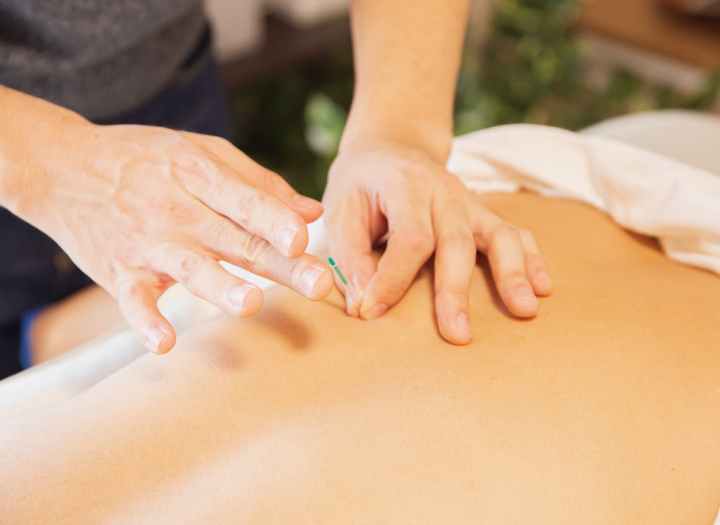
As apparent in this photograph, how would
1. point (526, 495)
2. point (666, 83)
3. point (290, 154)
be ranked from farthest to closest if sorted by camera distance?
1. point (290, 154)
2. point (666, 83)
3. point (526, 495)

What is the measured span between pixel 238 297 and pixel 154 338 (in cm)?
8

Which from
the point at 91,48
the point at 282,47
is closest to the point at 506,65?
the point at 282,47

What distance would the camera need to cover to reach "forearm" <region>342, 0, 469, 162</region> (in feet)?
2.94

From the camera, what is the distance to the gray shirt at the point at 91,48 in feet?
2.92

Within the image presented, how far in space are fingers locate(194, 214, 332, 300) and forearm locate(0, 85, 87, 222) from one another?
17 cm

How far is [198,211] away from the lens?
0.66m

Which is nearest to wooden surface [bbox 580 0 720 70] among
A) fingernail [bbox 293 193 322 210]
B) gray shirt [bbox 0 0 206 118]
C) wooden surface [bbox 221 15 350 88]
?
wooden surface [bbox 221 15 350 88]

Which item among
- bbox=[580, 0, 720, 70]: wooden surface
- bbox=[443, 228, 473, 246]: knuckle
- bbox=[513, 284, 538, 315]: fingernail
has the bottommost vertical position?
bbox=[580, 0, 720, 70]: wooden surface

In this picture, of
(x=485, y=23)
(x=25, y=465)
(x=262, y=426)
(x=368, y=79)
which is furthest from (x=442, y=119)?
(x=485, y=23)

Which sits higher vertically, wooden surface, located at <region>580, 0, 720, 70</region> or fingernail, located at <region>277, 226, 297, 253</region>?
fingernail, located at <region>277, 226, 297, 253</region>

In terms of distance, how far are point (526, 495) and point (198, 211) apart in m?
0.38

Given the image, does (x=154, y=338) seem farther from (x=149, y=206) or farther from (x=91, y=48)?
(x=91, y=48)

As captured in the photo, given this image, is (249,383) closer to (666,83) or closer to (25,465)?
(25,465)

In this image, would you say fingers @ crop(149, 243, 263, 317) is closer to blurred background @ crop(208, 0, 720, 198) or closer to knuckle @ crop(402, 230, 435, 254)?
knuckle @ crop(402, 230, 435, 254)
